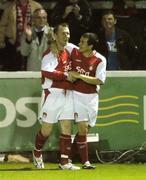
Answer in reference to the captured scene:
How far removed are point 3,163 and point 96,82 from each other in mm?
2110

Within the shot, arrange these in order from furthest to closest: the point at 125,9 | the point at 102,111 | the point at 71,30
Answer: the point at 125,9, the point at 71,30, the point at 102,111

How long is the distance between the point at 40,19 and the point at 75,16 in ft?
3.01

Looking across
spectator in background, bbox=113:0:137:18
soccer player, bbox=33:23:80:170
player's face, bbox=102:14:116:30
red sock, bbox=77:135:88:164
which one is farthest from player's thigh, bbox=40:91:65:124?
spectator in background, bbox=113:0:137:18

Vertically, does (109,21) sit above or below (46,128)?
above

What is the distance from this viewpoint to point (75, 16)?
12.4m

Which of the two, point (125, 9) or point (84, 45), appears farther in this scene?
point (125, 9)

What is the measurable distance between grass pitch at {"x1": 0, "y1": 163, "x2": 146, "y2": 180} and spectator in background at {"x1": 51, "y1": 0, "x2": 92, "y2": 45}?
2480 mm

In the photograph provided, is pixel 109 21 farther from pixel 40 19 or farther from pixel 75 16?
pixel 40 19

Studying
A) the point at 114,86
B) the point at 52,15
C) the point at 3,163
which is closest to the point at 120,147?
the point at 114,86

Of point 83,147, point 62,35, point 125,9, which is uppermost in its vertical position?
point 125,9

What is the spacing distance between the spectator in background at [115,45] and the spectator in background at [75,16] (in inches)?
15.8

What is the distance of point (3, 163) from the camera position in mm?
11227

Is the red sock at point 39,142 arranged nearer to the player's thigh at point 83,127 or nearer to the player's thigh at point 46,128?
the player's thigh at point 46,128

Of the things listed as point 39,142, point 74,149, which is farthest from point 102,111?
point 39,142
